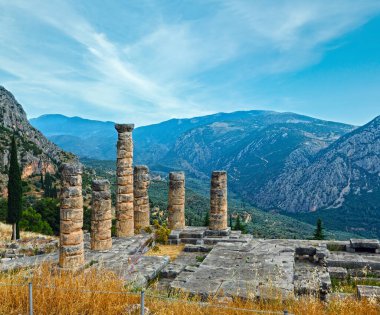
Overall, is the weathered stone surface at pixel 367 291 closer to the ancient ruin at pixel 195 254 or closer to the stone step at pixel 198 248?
the ancient ruin at pixel 195 254

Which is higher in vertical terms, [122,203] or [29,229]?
[122,203]

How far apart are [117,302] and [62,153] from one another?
93965 mm

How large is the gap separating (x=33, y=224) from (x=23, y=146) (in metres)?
40.5

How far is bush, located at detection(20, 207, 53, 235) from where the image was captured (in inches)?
1506

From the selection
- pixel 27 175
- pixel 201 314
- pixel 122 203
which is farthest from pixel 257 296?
pixel 27 175

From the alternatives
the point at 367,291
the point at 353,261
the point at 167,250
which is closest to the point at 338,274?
the point at 353,261

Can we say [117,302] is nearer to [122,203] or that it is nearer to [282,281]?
[282,281]

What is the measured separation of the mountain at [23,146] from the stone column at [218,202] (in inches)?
1759

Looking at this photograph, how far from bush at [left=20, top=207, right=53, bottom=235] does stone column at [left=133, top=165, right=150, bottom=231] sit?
73.3ft

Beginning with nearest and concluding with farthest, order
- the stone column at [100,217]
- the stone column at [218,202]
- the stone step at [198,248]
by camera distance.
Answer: the stone column at [100,217] → the stone step at [198,248] → the stone column at [218,202]

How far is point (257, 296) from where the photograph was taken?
9055mm

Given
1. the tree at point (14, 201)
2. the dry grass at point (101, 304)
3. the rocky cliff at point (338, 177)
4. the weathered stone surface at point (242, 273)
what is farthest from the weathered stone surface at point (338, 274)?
the rocky cliff at point (338, 177)

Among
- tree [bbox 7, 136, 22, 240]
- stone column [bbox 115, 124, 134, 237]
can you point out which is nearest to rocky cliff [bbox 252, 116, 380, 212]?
tree [bbox 7, 136, 22, 240]

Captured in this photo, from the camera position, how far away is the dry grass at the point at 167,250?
54.0 ft
